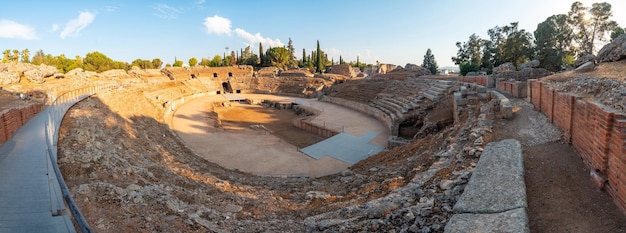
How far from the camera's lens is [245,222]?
20.8ft

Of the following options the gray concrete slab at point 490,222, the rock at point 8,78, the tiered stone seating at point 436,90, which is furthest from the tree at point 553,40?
the rock at point 8,78

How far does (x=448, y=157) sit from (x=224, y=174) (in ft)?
27.2

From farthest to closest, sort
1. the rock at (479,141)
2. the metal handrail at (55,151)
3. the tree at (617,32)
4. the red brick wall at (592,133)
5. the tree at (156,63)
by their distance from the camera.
→ the tree at (156,63) < the tree at (617,32) < the rock at (479,141) < the red brick wall at (592,133) < the metal handrail at (55,151)

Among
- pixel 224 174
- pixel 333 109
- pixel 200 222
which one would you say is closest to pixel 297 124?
pixel 333 109

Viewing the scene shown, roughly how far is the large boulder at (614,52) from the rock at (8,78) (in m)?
36.3

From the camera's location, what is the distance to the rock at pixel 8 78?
21917 millimetres

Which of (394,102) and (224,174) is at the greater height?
(394,102)

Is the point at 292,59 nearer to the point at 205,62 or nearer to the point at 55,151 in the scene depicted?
the point at 205,62

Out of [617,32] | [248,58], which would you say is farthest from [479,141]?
[248,58]

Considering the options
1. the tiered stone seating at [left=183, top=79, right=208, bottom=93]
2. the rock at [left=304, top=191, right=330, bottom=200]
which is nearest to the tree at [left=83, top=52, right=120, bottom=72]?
the tiered stone seating at [left=183, top=79, right=208, bottom=93]

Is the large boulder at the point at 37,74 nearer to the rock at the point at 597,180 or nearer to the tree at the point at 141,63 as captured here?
the rock at the point at 597,180

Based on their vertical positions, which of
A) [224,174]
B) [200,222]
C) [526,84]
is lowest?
[224,174]

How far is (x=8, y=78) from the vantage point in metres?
22.4

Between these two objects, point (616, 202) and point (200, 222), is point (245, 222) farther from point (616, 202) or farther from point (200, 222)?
point (616, 202)
